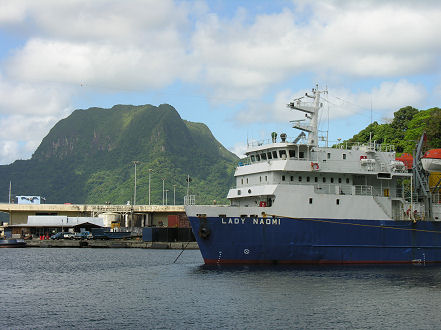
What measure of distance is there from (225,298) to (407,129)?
65616mm

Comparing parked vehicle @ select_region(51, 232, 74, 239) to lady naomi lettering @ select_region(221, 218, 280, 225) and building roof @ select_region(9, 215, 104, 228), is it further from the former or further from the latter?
lady naomi lettering @ select_region(221, 218, 280, 225)

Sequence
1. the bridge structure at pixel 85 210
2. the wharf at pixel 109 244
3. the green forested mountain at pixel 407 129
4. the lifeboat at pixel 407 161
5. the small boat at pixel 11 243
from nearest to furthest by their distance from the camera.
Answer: the lifeboat at pixel 407 161 → the wharf at pixel 109 244 → the green forested mountain at pixel 407 129 → the small boat at pixel 11 243 → the bridge structure at pixel 85 210

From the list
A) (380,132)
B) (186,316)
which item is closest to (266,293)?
(186,316)

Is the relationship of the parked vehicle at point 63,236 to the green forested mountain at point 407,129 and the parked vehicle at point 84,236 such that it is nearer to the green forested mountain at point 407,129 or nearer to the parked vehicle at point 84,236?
the parked vehicle at point 84,236

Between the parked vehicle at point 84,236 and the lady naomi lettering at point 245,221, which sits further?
the parked vehicle at point 84,236

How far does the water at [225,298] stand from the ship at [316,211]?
1290 millimetres

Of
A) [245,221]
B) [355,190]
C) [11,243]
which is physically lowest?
[11,243]

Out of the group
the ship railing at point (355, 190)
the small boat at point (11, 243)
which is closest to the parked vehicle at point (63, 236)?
the small boat at point (11, 243)

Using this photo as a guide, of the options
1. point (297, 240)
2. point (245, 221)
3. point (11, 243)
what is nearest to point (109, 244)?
point (11, 243)

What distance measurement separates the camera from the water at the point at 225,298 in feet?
73.8

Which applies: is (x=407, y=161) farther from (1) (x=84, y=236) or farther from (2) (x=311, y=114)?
(1) (x=84, y=236)

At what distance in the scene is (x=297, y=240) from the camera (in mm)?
36844

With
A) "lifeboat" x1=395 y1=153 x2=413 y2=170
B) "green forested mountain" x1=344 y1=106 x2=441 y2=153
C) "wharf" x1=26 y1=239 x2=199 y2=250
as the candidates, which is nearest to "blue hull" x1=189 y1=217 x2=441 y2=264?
"lifeboat" x1=395 y1=153 x2=413 y2=170

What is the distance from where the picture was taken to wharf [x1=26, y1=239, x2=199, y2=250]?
6794 cm
